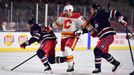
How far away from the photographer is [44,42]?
23.7 feet

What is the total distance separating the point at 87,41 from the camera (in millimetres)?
14242

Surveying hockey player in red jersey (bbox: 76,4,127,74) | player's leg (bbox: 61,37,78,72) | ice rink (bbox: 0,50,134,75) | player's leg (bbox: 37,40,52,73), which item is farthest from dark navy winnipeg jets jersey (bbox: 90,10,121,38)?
player's leg (bbox: 37,40,52,73)

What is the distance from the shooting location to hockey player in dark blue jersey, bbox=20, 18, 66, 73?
23.4 feet

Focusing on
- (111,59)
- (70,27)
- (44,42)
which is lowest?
(111,59)

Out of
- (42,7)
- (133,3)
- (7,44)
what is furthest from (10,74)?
(133,3)

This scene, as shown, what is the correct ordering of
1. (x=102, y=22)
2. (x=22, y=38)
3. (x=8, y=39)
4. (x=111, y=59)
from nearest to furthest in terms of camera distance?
(x=102, y=22) < (x=111, y=59) < (x=8, y=39) < (x=22, y=38)

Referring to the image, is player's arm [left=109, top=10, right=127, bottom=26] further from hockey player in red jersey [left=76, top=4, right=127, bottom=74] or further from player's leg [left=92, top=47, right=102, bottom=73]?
player's leg [left=92, top=47, right=102, bottom=73]

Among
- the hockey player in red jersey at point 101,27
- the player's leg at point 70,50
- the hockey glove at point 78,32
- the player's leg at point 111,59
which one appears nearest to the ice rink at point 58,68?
the player's leg at point 111,59

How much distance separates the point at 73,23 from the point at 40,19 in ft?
24.5

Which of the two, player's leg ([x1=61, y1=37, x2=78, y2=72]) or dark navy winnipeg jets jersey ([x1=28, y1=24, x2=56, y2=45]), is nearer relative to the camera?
player's leg ([x1=61, y1=37, x2=78, y2=72])

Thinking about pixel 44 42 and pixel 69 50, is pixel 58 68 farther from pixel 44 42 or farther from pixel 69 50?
pixel 69 50

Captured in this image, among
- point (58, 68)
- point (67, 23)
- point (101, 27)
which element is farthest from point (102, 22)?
point (58, 68)

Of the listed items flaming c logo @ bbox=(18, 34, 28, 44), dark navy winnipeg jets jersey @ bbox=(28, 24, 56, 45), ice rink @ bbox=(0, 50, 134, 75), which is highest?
dark navy winnipeg jets jersey @ bbox=(28, 24, 56, 45)

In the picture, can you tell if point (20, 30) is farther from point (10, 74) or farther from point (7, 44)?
point (10, 74)
